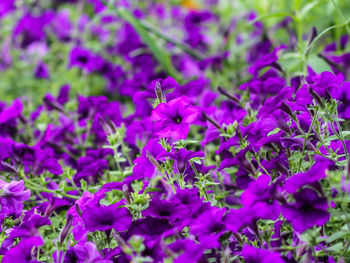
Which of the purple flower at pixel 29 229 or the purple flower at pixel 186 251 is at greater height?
the purple flower at pixel 186 251

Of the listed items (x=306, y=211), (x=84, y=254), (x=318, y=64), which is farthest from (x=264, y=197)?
(x=318, y=64)

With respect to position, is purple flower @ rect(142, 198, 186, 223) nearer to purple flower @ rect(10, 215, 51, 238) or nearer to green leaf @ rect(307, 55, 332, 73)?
purple flower @ rect(10, 215, 51, 238)

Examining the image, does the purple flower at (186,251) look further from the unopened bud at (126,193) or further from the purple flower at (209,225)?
the unopened bud at (126,193)

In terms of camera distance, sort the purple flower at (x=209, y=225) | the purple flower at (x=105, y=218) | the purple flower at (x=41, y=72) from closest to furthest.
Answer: the purple flower at (x=209, y=225), the purple flower at (x=105, y=218), the purple flower at (x=41, y=72)

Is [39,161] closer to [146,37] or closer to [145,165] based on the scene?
[145,165]

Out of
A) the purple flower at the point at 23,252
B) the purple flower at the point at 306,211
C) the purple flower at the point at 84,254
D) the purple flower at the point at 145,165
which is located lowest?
the purple flower at the point at 84,254

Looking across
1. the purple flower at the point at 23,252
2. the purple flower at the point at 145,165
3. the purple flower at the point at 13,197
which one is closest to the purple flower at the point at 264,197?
the purple flower at the point at 145,165

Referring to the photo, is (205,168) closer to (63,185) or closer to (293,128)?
(293,128)
